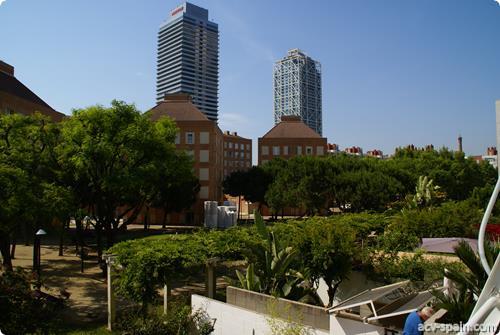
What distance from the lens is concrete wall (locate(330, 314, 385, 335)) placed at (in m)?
8.36

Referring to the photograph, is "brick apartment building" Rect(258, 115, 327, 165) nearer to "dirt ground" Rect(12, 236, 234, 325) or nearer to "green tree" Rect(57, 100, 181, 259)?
"dirt ground" Rect(12, 236, 234, 325)

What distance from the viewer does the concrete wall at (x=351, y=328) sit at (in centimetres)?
836

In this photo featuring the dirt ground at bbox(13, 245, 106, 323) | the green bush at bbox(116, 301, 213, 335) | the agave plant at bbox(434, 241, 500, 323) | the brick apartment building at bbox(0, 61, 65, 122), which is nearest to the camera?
the agave plant at bbox(434, 241, 500, 323)

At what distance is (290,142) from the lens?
71.8m

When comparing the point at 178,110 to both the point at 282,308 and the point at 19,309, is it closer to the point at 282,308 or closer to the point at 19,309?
the point at 282,308

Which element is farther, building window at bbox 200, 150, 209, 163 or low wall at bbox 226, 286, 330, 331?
building window at bbox 200, 150, 209, 163

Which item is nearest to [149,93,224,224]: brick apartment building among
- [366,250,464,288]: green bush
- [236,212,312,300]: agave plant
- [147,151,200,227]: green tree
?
[147,151,200,227]: green tree

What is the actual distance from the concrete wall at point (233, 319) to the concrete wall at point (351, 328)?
693 millimetres

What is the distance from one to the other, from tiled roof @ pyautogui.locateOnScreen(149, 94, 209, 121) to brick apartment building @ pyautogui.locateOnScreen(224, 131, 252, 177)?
5950 centimetres

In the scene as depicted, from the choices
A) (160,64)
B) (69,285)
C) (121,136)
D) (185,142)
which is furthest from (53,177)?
(160,64)

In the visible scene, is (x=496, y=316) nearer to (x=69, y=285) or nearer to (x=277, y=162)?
(x=69, y=285)

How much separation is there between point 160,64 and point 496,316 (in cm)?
20273

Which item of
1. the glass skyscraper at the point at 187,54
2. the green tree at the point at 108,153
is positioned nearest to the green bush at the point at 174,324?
the green tree at the point at 108,153

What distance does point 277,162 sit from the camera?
171 ft
